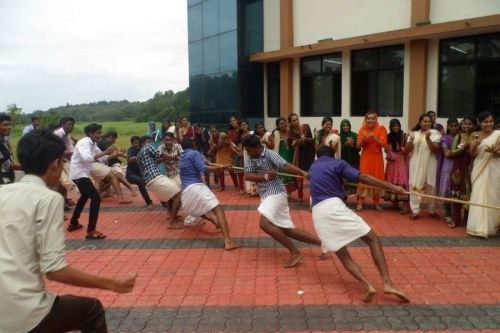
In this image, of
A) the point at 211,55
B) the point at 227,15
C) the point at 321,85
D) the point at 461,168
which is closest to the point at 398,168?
the point at 461,168

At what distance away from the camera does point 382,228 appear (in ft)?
23.8

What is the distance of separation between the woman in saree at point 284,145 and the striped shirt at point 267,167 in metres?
3.67

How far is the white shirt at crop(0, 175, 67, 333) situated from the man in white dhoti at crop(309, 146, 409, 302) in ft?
9.53

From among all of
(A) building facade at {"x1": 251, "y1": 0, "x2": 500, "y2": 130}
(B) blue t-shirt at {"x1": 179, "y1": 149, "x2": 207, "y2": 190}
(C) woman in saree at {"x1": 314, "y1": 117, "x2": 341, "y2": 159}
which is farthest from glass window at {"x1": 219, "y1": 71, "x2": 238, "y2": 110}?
(B) blue t-shirt at {"x1": 179, "y1": 149, "x2": 207, "y2": 190}

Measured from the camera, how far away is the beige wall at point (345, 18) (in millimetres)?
11973

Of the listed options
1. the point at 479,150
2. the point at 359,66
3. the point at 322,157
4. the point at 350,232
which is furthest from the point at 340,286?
the point at 359,66

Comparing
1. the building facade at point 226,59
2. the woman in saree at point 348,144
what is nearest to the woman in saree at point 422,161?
the woman in saree at point 348,144

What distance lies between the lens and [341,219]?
4.59 metres

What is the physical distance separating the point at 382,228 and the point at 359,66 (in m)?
7.34

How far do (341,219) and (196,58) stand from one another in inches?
580

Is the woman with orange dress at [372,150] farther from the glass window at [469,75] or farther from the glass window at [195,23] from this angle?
the glass window at [195,23]

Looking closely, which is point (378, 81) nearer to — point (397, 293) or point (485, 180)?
point (485, 180)

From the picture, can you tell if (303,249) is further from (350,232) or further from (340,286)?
(350,232)

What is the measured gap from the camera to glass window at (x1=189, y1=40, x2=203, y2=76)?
1798cm
